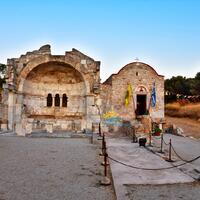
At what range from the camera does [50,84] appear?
2489cm

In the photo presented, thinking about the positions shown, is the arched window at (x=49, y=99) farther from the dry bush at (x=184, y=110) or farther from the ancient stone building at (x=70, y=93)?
the dry bush at (x=184, y=110)

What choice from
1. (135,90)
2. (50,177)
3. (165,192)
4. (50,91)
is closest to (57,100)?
(50,91)

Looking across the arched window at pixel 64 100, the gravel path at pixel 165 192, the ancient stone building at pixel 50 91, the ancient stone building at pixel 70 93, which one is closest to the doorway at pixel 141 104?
the ancient stone building at pixel 70 93

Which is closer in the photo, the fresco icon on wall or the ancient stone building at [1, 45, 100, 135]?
the ancient stone building at [1, 45, 100, 135]

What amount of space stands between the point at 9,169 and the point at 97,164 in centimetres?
283

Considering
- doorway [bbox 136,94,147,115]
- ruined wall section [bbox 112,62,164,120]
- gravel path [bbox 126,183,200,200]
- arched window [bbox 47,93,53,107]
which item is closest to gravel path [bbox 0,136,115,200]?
gravel path [bbox 126,183,200,200]

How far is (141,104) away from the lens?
88.0 feet

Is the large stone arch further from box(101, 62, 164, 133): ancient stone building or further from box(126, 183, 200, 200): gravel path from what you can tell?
box(126, 183, 200, 200): gravel path

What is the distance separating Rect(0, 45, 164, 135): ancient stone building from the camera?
859 inches

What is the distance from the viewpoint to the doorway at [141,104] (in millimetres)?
26239

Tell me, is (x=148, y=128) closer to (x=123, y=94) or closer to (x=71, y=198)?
(x=123, y=94)

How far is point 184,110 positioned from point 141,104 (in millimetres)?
10842

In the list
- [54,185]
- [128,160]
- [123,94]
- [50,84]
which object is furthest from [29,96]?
[54,185]

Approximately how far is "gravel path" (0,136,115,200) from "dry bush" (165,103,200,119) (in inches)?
1006
